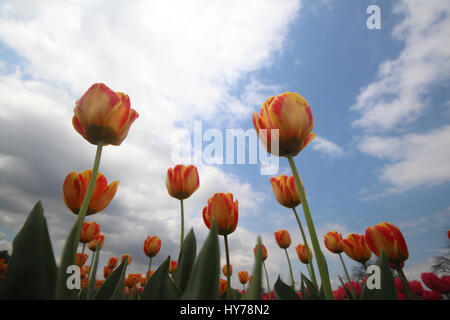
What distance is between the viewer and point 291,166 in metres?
1.31

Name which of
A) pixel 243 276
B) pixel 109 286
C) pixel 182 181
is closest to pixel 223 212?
pixel 109 286

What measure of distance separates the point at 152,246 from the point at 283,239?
95.2 inches

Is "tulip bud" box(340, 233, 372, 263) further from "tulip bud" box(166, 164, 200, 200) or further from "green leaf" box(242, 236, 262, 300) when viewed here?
"green leaf" box(242, 236, 262, 300)

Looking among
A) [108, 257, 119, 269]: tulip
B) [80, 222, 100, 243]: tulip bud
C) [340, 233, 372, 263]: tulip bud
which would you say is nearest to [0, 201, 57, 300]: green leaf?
[340, 233, 372, 263]: tulip bud

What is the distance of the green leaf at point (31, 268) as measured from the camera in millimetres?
887

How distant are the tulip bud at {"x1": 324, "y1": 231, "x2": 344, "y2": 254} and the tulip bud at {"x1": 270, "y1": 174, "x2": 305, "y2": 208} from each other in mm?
1384

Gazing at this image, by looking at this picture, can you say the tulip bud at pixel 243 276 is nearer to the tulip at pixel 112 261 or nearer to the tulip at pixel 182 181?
the tulip at pixel 112 261

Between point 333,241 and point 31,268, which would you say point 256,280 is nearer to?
point 31,268

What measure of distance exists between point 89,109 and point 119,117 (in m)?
0.17

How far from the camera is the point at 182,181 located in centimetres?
274
